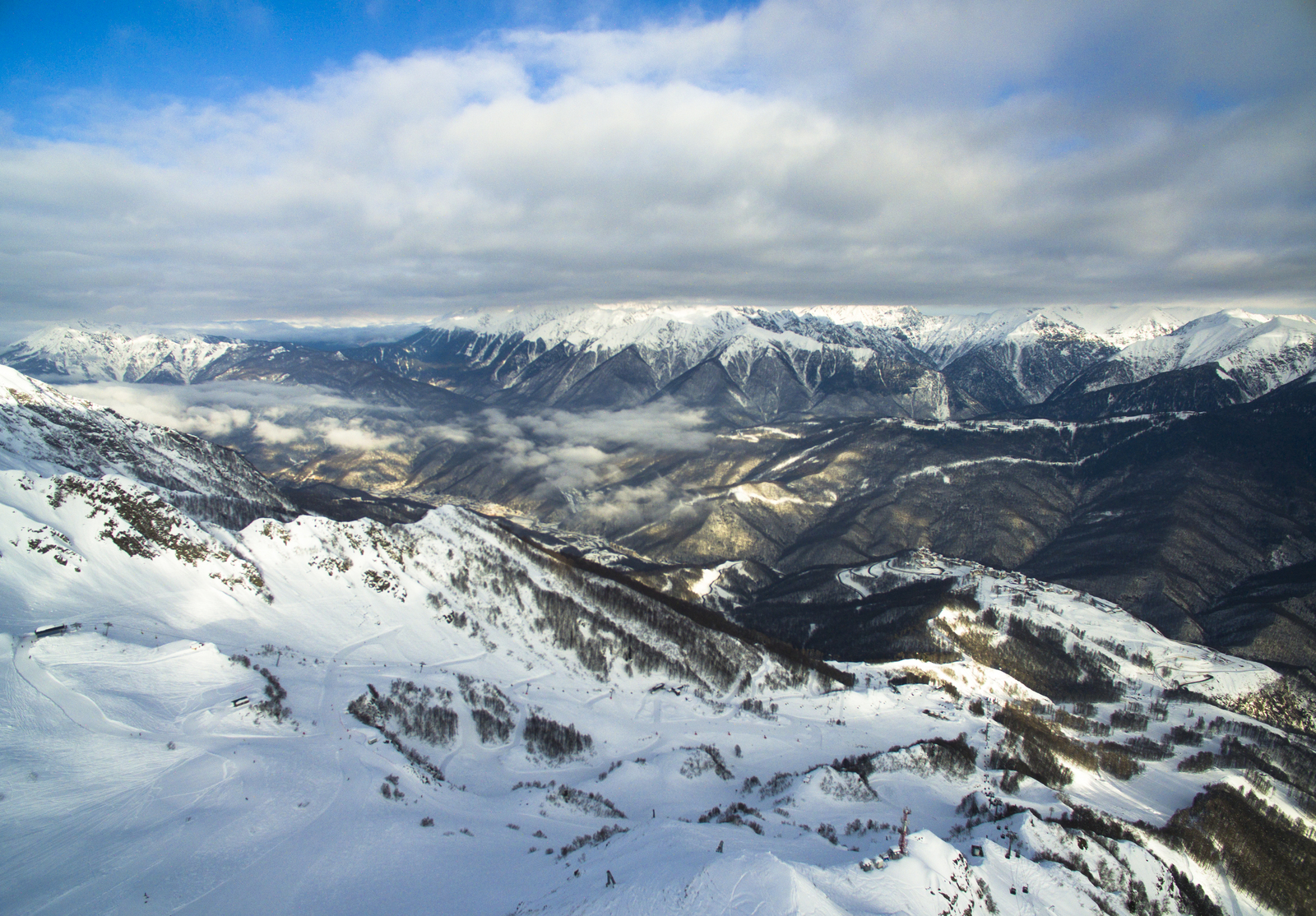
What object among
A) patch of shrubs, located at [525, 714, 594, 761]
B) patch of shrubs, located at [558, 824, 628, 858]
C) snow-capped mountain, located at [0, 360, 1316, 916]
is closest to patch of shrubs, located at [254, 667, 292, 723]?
snow-capped mountain, located at [0, 360, 1316, 916]

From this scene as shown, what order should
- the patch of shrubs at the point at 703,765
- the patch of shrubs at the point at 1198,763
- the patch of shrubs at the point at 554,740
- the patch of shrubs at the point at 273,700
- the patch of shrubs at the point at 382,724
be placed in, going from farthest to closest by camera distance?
the patch of shrubs at the point at 1198,763, the patch of shrubs at the point at 554,740, the patch of shrubs at the point at 703,765, the patch of shrubs at the point at 382,724, the patch of shrubs at the point at 273,700

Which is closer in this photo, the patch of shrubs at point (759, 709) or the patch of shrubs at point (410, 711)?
the patch of shrubs at point (410, 711)

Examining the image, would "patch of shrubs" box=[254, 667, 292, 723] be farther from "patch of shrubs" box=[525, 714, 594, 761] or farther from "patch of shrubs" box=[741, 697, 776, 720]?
"patch of shrubs" box=[741, 697, 776, 720]

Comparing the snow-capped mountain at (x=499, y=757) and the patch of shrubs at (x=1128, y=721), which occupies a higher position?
the snow-capped mountain at (x=499, y=757)

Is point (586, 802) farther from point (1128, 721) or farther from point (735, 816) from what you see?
point (1128, 721)

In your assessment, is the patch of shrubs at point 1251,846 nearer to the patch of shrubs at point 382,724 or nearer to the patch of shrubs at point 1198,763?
the patch of shrubs at point 1198,763

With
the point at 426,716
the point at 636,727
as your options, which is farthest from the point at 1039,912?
the point at 426,716

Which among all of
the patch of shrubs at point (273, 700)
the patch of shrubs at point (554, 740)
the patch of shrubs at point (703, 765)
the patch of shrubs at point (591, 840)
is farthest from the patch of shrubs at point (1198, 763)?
the patch of shrubs at point (273, 700)

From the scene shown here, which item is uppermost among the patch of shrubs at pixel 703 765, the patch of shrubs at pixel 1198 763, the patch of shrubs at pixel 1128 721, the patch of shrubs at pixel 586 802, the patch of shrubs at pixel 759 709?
the patch of shrubs at pixel 586 802

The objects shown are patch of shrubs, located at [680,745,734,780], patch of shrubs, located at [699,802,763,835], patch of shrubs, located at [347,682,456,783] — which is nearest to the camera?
patch of shrubs, located at [699,802,763,835]
